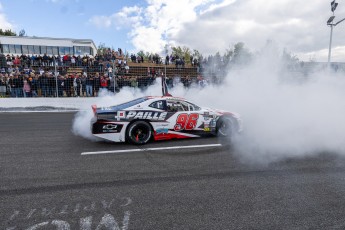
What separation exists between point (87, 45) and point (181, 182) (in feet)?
146

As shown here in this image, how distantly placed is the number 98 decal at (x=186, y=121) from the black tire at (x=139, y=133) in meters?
0.75

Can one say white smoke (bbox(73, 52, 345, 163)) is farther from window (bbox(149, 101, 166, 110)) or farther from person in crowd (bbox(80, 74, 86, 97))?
person in crowd (bbox(80, 74, 86, 97))

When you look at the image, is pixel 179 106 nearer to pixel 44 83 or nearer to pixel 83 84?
pixel 83 84

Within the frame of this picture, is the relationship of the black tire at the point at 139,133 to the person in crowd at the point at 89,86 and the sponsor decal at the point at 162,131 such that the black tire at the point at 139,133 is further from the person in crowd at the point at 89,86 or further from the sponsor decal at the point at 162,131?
the person in crowd at the point at 89,86

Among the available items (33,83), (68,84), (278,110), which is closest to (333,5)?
(278,110)

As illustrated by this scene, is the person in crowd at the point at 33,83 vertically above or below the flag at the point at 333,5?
below

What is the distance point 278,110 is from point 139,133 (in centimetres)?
486

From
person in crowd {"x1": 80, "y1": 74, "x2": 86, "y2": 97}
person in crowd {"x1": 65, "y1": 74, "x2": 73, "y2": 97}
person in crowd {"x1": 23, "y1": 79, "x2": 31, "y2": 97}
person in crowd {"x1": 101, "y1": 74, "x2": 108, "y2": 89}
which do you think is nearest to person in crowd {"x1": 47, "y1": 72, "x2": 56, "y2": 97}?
person in crowd {"x1": 65, "y1": 74, "x2": 73, "y2": 97}

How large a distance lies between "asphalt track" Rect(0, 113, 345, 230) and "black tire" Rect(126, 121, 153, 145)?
713mm

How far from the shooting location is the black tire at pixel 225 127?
7.67m

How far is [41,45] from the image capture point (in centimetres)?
4147

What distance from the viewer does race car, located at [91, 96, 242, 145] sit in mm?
6457

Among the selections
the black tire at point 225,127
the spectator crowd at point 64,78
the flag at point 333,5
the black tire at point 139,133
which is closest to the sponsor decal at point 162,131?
the black tire at point 139,133

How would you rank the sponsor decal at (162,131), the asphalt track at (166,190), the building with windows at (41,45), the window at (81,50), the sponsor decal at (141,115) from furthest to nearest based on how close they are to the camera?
the window at (81,50), the building with windows at (41,45), the sponsor decal at (162,131), the sponsor decal at (141,115), the asphalt track at (166,190)
